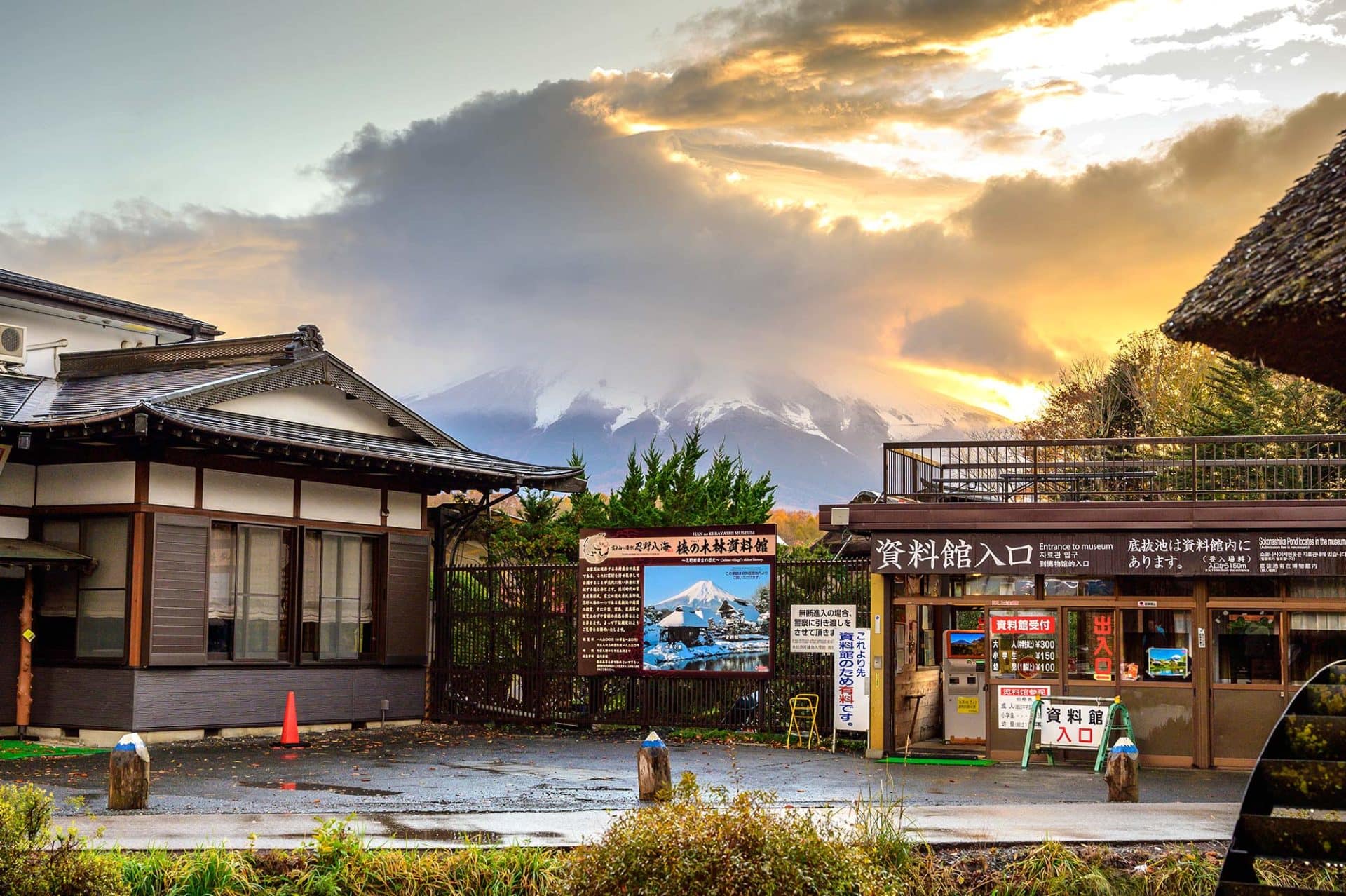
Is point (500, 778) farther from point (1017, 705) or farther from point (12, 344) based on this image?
point (12, 344)

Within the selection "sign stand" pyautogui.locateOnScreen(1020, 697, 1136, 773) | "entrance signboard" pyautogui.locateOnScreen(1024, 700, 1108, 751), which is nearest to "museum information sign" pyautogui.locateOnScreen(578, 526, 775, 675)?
Result: "sign stand" pyautogui.locateOnScreen(1020, 697, 1136, 773)

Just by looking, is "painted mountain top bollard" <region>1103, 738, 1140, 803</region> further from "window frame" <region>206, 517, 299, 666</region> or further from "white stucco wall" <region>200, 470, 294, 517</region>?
"white stucco wall" <region>200, 470, 294, 517</region>

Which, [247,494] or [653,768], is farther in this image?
[247,494]

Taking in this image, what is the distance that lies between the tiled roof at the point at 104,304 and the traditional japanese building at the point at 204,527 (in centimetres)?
7

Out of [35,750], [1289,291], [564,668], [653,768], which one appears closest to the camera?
[1289,291]

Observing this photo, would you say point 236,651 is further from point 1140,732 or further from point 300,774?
point 1140,732

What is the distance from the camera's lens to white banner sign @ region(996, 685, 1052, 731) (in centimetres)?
1891

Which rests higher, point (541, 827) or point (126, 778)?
point (126, 778)

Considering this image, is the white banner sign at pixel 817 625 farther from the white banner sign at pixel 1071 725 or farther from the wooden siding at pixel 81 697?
the wooden siding at pixel 81 697

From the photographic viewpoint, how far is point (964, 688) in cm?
2075

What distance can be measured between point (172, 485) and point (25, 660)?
3292 mm

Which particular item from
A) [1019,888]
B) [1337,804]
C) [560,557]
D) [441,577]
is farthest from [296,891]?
[560,557]

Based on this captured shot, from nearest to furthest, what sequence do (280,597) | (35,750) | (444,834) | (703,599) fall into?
1. (444,834)
2. (35,750)
3. (280,597)
4. (703,599)

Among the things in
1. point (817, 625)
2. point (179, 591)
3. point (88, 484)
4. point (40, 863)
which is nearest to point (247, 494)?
point (179, 591)
